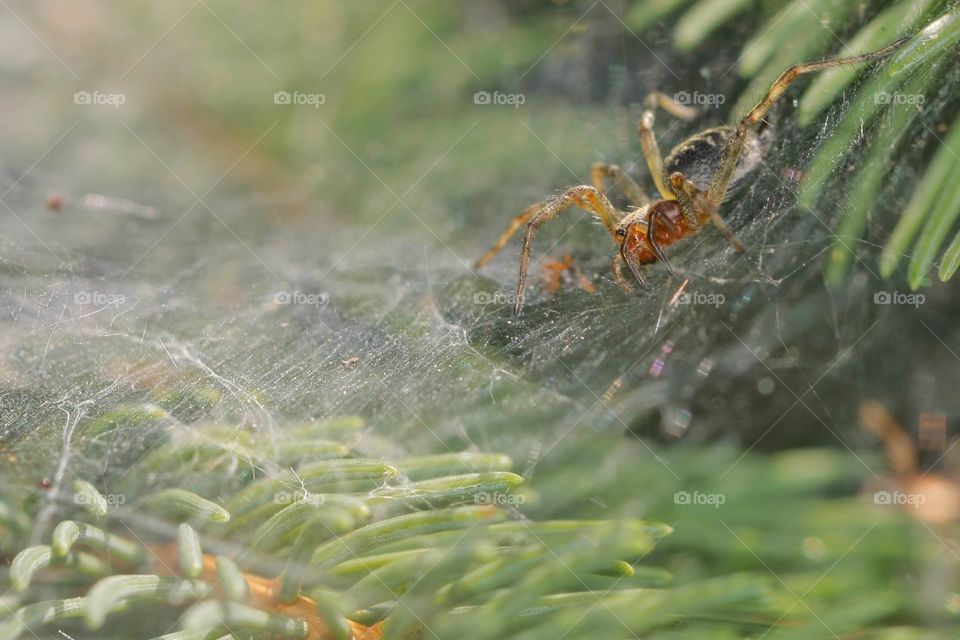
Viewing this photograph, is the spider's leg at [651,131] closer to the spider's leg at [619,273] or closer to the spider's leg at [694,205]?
the spider's leg at [694,205]

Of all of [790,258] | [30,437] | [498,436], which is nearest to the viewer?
[30,437]

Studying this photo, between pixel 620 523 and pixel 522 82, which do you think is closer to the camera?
pixel 620 523

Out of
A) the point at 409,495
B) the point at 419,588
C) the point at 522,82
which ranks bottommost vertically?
the point at 419,588

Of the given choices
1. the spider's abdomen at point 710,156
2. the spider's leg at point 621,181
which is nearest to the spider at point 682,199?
the spider's abdomen at point 710,156

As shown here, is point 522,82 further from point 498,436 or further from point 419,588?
point 419,588

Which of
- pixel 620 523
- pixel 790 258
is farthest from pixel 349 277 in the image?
pixel 620 523

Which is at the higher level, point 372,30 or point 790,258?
point 372,30
